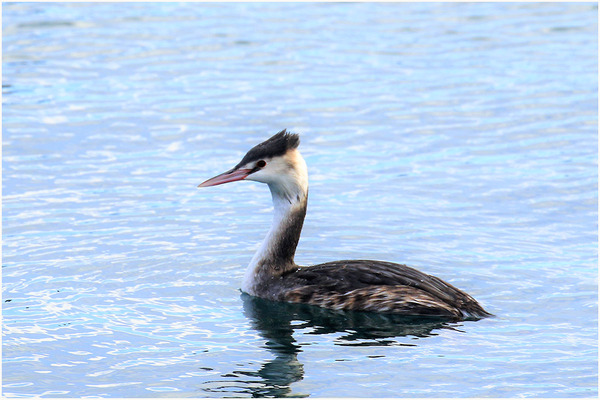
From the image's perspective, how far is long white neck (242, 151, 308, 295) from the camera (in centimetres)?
1102

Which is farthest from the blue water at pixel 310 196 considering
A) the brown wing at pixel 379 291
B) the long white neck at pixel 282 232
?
the long white neck at pixel 282 232

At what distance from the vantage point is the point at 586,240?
1251 centimetres

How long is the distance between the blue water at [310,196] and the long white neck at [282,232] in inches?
12.1

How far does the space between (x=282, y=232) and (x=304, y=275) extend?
0.56 metres

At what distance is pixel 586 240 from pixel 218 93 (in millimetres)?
7287

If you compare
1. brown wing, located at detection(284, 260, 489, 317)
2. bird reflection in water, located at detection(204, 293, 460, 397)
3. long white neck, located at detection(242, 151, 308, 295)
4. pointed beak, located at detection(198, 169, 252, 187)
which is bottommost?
bird reflection in water, located at detection(204, 293, 460, 397)

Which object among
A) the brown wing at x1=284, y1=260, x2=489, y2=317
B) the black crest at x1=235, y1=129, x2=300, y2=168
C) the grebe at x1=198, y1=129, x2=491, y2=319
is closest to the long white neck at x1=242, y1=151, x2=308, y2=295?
the grebe at x1=198, y1=129, x2=491, y2=319

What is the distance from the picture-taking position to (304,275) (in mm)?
10828

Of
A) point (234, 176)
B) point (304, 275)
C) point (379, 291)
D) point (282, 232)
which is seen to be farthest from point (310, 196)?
point (379, 291)

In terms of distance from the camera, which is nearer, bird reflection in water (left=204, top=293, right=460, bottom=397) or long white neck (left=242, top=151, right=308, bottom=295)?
bird reflection in water (left=204, top=293, right=460, bottom=397)

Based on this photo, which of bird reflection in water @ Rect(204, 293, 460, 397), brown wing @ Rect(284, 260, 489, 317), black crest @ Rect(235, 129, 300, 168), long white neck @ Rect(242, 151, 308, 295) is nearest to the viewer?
bird reflection in water @ Rect(204, 293, 460, 397)

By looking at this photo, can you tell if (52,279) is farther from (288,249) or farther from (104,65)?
(104,65)

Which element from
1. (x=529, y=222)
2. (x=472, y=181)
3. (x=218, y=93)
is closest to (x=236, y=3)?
A: (x=218, y=93)

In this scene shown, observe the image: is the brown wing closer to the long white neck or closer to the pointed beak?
the long white neck
